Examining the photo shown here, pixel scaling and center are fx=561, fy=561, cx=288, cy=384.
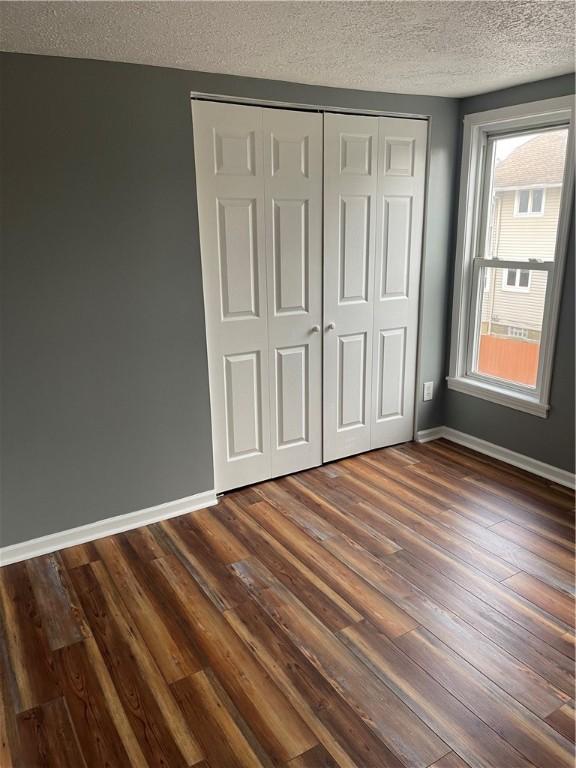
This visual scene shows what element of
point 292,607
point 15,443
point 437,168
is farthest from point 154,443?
point 437,168

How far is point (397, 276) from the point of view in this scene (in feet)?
11.8

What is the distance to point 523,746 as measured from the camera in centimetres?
169

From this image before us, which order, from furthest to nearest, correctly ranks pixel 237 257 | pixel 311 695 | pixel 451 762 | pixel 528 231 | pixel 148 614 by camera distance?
pixel 528 231 → pixel 237 257 → pixel 148 614 → pixel 311 695 → pixel 451 762

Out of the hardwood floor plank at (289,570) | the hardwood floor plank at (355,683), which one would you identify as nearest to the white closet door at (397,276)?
the hardwood floor plank at (289,570)

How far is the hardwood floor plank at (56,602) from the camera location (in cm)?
217

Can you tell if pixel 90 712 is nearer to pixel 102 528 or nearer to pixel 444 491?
pixel 102 528

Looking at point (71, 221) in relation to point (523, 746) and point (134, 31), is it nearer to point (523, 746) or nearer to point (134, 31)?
point (134, 31)

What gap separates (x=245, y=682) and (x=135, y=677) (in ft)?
1.27

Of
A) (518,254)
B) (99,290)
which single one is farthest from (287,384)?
(518,254)

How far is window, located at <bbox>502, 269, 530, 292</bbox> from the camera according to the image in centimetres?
338

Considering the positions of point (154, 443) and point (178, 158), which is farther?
point (154, 443)

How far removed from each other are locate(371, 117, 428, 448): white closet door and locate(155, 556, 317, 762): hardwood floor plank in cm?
182

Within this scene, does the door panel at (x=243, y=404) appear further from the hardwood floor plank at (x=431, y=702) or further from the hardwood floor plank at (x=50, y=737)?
the hardwood floor plank at (x=50, y=737)

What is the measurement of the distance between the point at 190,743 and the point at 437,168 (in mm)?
3301
